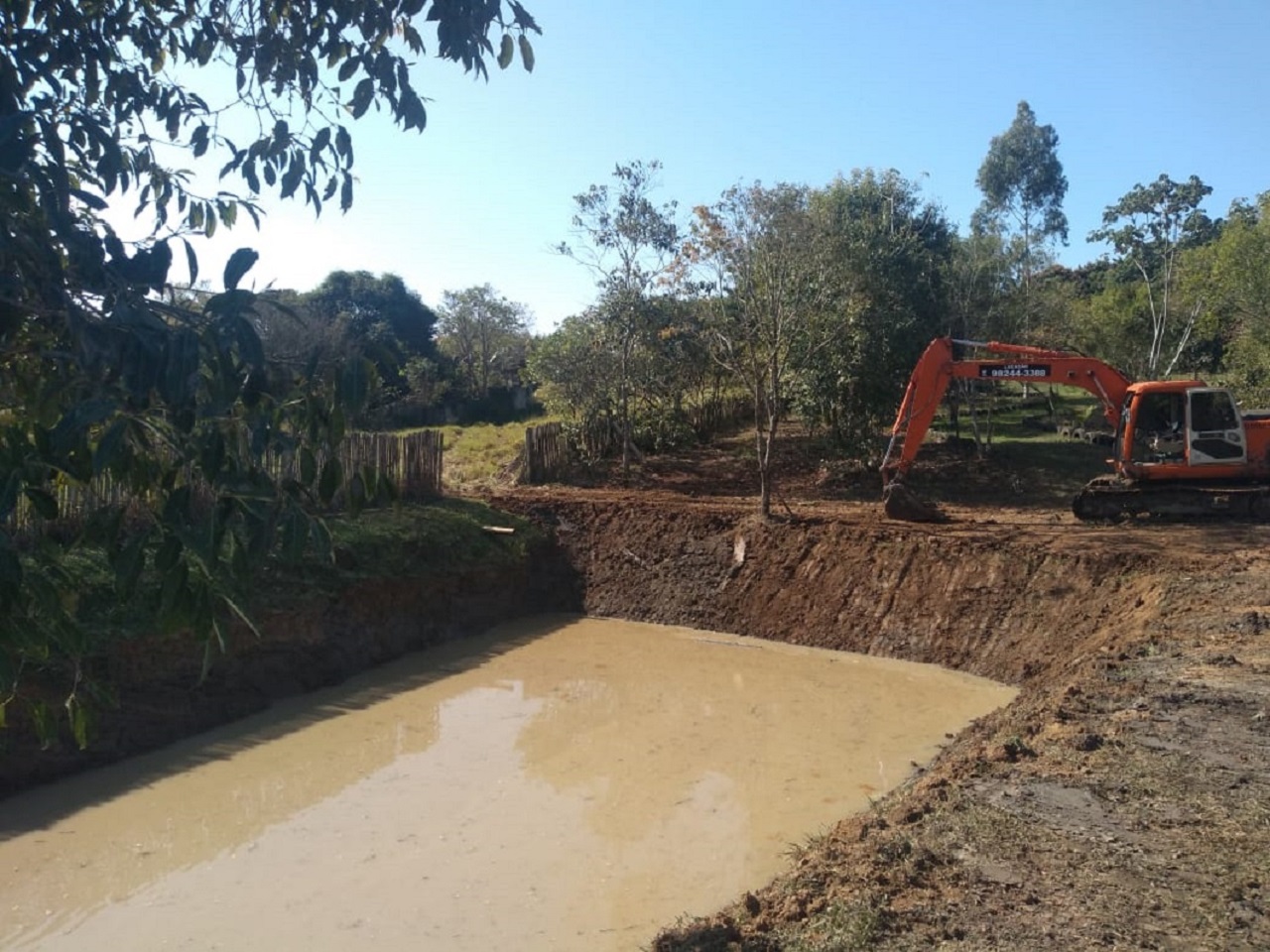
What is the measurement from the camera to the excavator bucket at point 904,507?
14.6 meters

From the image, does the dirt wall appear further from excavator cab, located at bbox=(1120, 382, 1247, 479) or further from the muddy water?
excavator cab, located at bbox=(1120, 382, 1247, 479)

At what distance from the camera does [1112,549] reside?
1241 centimetres

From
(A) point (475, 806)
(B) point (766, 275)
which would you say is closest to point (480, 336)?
(B) point (766, 275)

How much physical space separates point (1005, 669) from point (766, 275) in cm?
615

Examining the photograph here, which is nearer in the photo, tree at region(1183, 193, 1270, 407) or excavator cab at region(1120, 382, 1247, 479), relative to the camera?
excavator cab at region(1120, 382, 1247, 479)

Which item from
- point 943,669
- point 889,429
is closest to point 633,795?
point 943,669

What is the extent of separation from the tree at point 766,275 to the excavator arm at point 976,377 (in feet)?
6.05

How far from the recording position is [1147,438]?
557 inches

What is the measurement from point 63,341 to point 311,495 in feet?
2.45

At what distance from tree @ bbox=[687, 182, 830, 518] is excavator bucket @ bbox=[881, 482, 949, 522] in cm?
169

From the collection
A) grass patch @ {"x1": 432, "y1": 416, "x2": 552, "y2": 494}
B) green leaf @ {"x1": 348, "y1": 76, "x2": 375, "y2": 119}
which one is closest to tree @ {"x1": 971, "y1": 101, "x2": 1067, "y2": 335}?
grass patch @ {"x1": 432, "y1": 416, "x2": 552, "y2": 494}

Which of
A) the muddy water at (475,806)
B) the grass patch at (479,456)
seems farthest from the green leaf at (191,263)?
the grass patch at (479,456)

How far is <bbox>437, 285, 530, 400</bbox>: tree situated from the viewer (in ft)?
111

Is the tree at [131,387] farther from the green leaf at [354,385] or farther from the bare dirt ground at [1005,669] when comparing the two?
the bare dirt ground at [1005,669]
